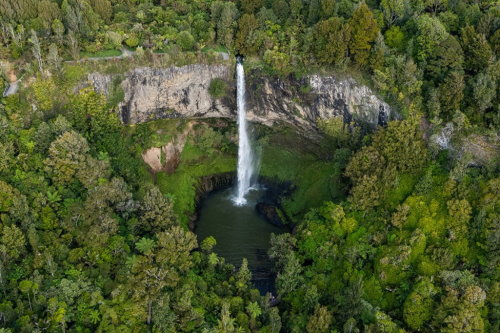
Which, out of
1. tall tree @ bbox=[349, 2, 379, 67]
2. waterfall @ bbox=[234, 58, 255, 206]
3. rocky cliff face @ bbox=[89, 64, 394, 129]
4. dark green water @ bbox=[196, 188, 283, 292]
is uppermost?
tall tree @ bbox=[349, 2, 379, 67]

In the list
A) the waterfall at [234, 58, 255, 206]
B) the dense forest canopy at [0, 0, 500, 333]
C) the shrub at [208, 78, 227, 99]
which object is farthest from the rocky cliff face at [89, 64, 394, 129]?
the dense forest canopy at [0, 0, 500, 333]

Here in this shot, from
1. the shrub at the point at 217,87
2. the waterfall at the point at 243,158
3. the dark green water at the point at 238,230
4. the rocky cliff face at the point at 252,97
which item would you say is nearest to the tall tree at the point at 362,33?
the rocky cliff face at the point at 252,97

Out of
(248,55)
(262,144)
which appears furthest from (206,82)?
(262,144)

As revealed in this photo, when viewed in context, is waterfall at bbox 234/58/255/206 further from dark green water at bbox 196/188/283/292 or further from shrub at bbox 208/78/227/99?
shrub at bbox 208/78/227/99

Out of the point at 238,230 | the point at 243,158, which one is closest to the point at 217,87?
the point at 243,158

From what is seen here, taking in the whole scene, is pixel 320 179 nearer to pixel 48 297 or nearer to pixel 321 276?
pixel 321 276

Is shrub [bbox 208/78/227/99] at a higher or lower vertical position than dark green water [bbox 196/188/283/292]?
higher

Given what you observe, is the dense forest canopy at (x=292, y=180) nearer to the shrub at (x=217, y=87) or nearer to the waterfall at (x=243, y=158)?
the shrub at (x=217, y=87)
